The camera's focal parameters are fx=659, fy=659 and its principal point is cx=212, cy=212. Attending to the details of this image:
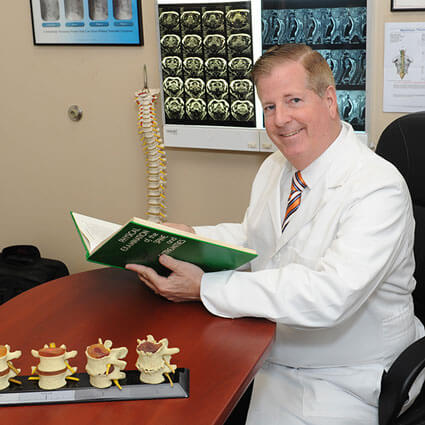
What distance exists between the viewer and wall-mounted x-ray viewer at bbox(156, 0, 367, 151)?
2.42 metres

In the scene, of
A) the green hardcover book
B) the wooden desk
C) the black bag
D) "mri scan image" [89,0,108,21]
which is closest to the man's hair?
the green hardcover book

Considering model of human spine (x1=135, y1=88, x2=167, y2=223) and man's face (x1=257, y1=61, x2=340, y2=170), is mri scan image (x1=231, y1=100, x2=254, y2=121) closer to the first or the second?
model of human spine (x1=135, y1=88, x2=167, y2=223)

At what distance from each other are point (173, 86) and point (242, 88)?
12.4 inches

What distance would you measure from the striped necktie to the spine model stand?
113 centimetres

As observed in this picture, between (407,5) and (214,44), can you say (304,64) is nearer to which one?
(407,5)

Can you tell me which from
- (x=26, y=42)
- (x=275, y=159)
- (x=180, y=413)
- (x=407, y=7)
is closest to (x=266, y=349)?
(x=180, y=413)

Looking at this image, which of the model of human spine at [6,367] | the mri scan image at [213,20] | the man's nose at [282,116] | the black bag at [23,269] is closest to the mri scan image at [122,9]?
the mri scan image at [213,20]

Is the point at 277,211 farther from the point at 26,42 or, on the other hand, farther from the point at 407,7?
the point at 26,42

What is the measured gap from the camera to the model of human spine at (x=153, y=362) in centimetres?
123

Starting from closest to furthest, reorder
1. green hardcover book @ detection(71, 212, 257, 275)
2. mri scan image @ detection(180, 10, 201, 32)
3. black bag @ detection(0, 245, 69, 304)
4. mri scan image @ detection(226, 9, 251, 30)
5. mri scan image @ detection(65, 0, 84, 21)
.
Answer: green hardcover book @ detection(71, 212, 257, 275)
mri scan image @ detection(226, 9, 251, 30)
mri scan image @ detection(180, 10, 201, 32)
mri scan image @ detection(65, 0, 84, 21)
black bag @ detection(0, 245, 69, 304)

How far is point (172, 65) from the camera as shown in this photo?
2777 millimetres

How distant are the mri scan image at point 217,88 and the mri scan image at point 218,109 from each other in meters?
0.02

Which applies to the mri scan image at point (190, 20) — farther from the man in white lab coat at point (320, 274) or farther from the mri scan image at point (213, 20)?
the man in white lab coat at point (320, 274)

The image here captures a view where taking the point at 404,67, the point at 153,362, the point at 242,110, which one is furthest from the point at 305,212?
the point at 242,110
